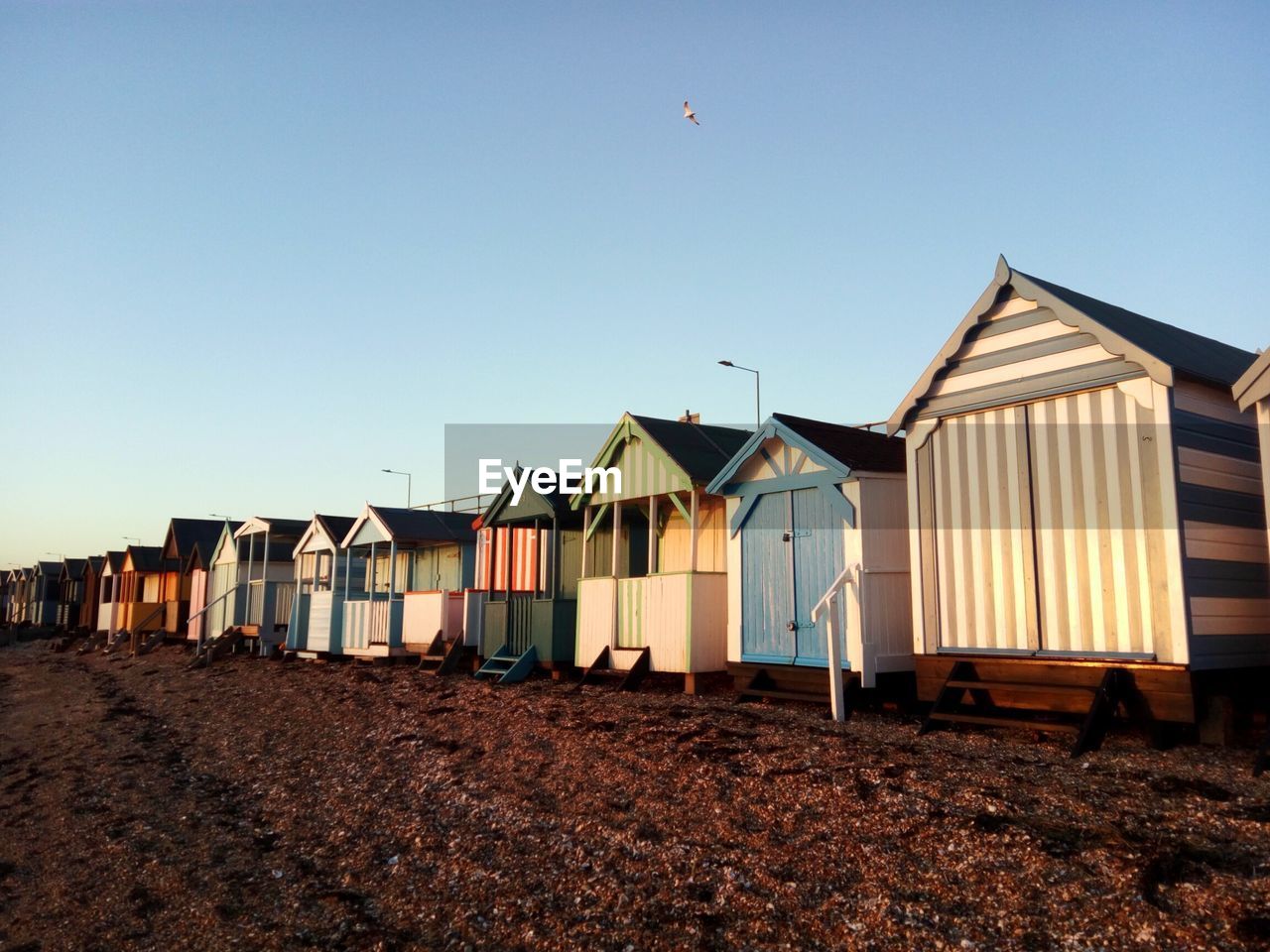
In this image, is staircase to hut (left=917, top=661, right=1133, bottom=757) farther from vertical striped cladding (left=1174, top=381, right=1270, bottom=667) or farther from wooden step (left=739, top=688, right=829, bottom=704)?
wooden step (left=739, top=688, right=829, bottom=704)

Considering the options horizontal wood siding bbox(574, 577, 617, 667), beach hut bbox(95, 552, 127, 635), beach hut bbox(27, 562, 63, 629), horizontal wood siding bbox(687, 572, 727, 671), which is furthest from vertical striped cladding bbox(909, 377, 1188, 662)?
beach hut bbox(27, 562, 63, 629)

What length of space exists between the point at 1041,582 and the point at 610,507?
922cm

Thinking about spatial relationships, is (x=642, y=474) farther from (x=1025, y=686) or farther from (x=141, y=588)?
(x=141, y=588)

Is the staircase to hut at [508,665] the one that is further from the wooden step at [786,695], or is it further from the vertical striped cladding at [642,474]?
the wooden step at [786,695]

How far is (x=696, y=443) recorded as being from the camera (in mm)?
17531

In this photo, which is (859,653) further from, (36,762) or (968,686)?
(36,762)

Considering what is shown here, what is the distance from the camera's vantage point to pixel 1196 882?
6.13m

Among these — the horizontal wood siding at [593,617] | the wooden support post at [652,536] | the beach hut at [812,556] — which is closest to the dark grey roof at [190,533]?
the horizontal wood siding at [593,617]

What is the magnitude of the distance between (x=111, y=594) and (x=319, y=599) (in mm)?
29514

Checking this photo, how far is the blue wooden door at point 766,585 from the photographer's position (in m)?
13.7

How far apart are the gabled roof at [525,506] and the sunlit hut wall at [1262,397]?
12084 mm

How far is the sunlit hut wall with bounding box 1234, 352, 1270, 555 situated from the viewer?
919 centimetres

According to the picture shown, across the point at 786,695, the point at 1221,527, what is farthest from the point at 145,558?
the point at 1221,527

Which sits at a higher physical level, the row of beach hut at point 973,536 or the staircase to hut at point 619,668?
the row of beach hut at point 973,536
